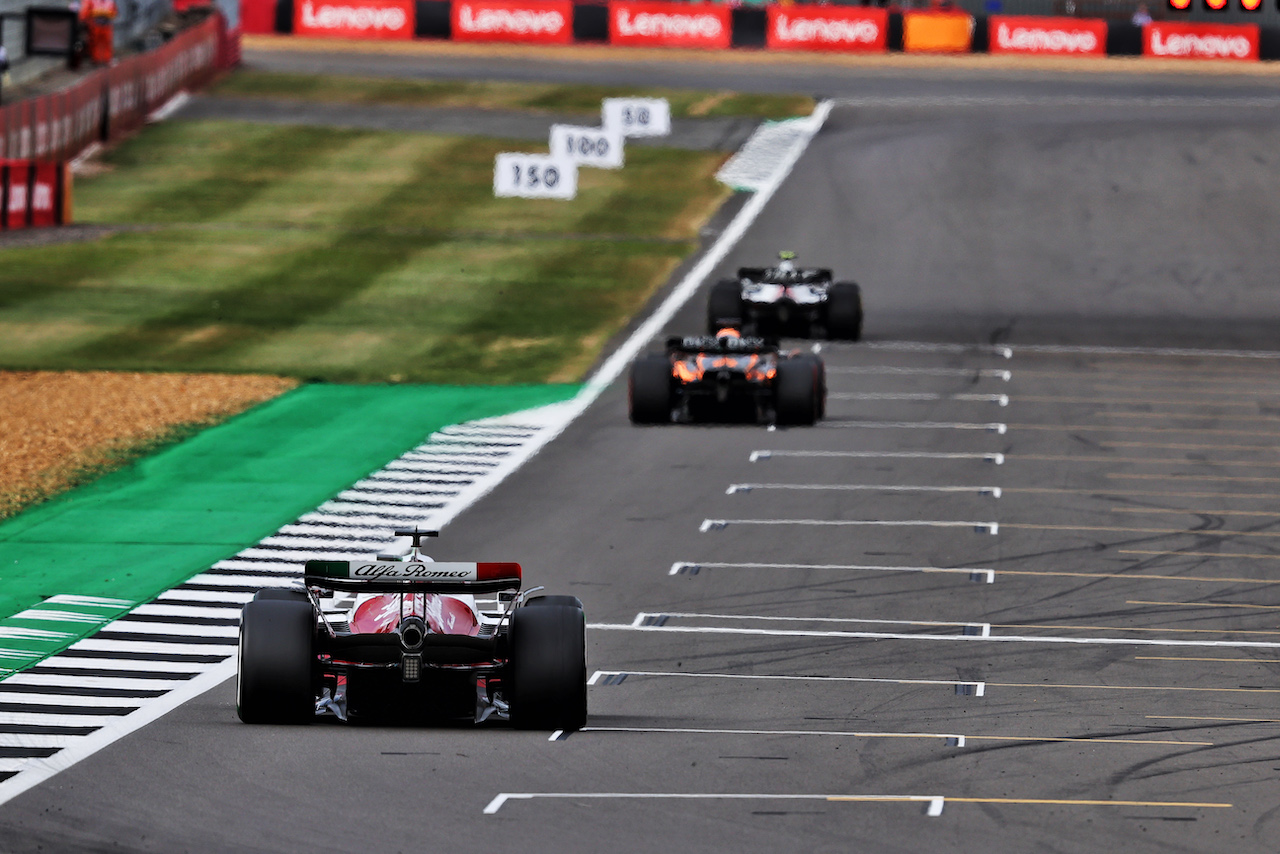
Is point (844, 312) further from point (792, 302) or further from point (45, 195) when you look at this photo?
point (45, 195)

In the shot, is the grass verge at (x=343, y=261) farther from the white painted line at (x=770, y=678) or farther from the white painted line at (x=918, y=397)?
Answer: the white painted line at (x=770, y=678)

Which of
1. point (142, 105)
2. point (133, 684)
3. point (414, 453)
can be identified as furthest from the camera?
point (142, 105)

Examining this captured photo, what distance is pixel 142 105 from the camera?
65.6m

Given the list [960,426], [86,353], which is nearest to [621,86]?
[86,353]

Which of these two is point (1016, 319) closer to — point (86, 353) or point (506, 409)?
point (506, 409)

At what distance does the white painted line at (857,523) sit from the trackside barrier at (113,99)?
105ft

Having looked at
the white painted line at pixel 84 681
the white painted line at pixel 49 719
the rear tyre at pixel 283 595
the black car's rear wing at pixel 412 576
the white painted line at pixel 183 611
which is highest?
the black car's rear wing at pixel 412 576

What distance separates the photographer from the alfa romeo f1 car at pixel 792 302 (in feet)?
135

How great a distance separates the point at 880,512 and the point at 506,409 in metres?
9.82

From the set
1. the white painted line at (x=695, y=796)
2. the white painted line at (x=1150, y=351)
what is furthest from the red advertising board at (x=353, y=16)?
the white painted line at (x=695, y=796)

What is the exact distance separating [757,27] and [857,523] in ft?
185

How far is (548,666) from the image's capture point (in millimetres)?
15984

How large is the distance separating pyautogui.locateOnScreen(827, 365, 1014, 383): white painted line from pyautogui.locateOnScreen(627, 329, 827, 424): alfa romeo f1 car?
575cm

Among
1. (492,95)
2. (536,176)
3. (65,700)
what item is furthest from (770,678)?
(492,95)
